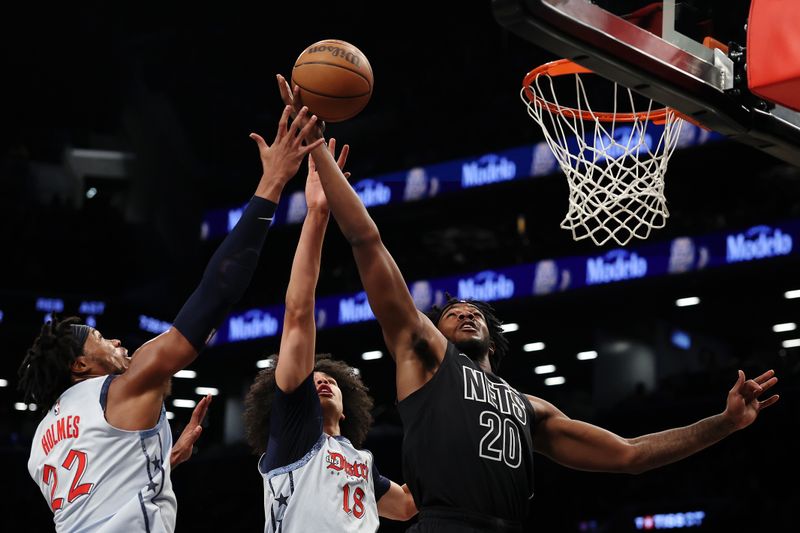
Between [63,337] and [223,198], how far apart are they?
51.1 ft

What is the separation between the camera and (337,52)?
409cm

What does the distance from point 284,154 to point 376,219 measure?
13.0 meters

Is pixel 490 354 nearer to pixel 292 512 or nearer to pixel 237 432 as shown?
pixel 292 512

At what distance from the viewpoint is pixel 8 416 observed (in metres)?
19.4

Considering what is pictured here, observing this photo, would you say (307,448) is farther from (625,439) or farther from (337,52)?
(337,52)

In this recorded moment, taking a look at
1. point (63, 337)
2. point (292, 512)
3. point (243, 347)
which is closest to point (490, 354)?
point (292, 512)

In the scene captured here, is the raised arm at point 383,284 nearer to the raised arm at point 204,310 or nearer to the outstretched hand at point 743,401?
the raised arm at point 204,310

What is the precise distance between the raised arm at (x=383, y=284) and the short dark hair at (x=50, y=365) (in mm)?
1017

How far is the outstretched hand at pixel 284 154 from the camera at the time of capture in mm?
3572

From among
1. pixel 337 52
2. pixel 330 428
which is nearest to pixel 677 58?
pixel 337 52

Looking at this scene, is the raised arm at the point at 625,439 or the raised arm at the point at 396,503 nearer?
the raised arm at the point at 625,439

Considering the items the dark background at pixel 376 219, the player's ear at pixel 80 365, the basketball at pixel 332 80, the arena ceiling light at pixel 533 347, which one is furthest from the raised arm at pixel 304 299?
the arena ceiling light at pixel 533 347

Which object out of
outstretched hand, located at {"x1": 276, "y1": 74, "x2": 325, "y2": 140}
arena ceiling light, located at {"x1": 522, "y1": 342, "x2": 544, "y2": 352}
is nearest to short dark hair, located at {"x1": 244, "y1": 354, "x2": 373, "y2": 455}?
outstretched hand, located at {"x1": 276, "y1": 74, "x2": 325, "y2": 140}

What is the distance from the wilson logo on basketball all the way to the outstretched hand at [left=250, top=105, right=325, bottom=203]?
18.6 inches
